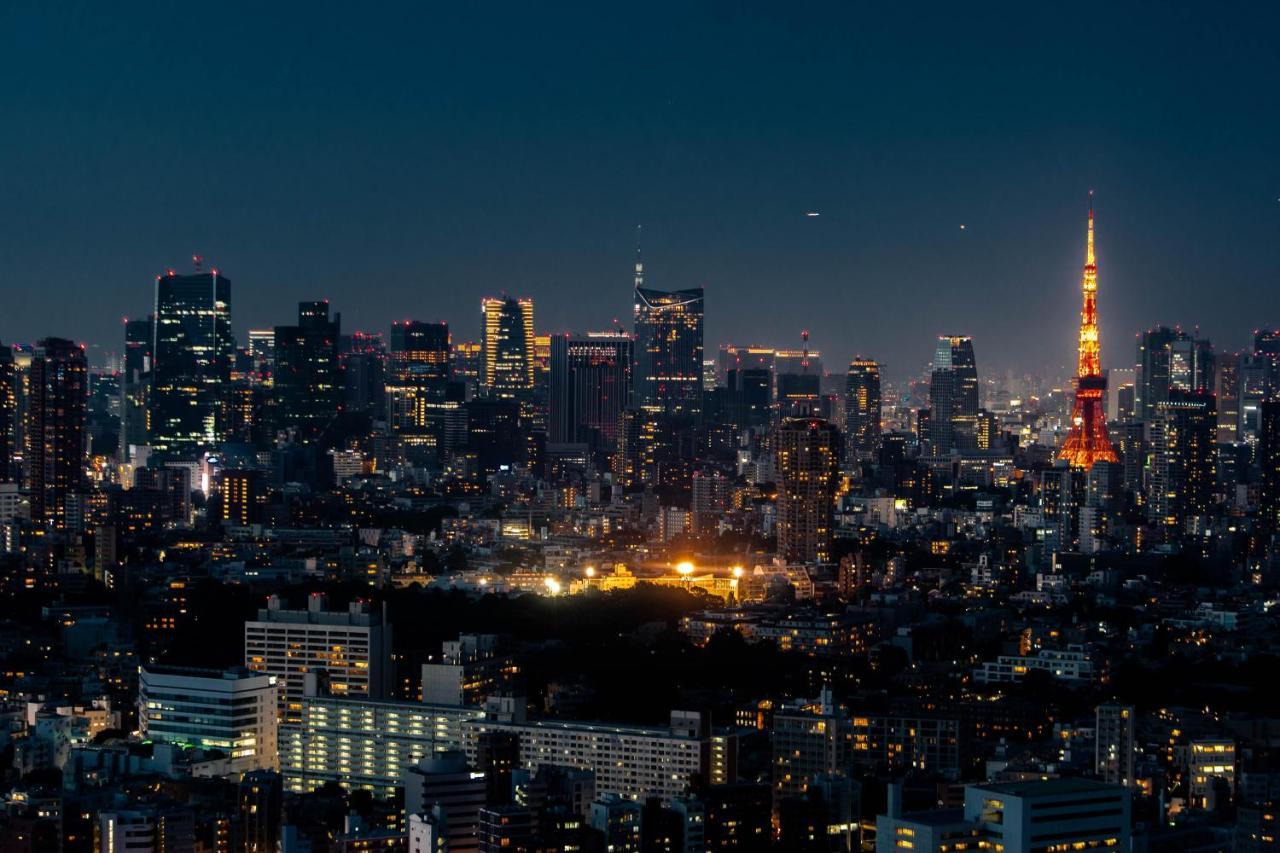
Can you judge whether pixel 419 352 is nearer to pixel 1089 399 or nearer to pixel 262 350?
A: pixel 262 350

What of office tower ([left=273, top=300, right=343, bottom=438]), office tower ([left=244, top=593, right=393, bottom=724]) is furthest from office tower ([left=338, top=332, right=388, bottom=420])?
office tower ([left=244, top=593, right=393, bottom=724])

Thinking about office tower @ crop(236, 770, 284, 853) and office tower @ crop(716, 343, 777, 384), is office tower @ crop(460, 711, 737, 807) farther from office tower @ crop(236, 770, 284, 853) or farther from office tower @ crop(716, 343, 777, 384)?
office tower @ crop(716, 343, 777, 384)

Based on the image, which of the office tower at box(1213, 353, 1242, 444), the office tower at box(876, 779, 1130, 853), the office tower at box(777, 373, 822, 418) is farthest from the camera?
the office tower at box(777, 373, 822, 418)

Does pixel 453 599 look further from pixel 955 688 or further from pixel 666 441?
pixel 666 441

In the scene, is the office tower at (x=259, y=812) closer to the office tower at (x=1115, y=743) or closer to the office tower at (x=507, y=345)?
the office tower at (x=1115, y=743)

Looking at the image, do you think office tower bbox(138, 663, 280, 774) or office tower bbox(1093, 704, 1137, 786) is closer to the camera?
office tower bbox(1093, 704, 1137, 786)

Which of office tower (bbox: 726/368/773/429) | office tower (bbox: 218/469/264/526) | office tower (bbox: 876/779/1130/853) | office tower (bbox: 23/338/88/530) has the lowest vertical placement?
office tower (bbox: 876/779/1130/853)

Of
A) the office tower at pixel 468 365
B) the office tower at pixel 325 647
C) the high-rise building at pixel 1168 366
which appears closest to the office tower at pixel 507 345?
the office tower at pixel 468 365
